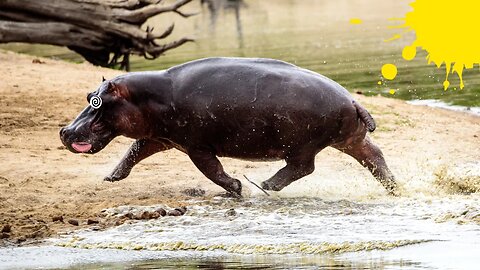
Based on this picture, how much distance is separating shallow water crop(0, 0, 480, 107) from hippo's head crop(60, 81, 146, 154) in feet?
21.4

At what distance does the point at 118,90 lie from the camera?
7863mm

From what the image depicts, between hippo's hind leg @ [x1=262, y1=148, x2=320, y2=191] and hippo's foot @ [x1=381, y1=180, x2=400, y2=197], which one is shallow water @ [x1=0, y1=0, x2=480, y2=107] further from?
hippo's hind leg @ [x1=262, y1=148, x2=320, y2=191]

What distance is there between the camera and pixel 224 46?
2294cm

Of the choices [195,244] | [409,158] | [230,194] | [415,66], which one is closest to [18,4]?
[415,66]

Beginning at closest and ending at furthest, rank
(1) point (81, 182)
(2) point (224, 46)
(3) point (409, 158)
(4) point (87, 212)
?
(4) point (87, 212) → (1) point (81, 182) → (3) point (409, 158) → (2) point (224, 46)

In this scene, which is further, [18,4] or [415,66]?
[415,66]

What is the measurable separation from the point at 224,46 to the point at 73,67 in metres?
8.36

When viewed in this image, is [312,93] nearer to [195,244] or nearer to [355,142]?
[355,142]

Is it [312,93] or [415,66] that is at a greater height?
[312,93]

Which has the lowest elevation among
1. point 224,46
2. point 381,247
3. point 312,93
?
point 224,46

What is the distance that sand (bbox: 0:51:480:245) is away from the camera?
773cm

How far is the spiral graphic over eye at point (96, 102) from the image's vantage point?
7758 mm

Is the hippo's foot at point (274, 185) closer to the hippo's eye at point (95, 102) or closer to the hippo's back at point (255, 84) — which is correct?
the hippo's back at point (255, 84)

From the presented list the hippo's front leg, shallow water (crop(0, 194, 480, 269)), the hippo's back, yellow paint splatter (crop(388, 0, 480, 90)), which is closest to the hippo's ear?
the hippo's back
